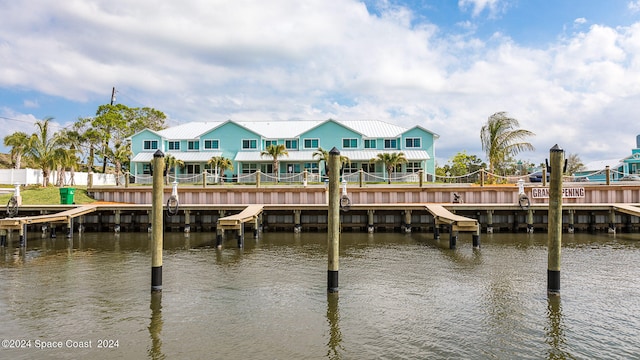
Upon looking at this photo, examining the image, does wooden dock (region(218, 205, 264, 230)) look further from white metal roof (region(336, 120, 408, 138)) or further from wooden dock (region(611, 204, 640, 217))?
white metal roof (region(336, 120, 408, 138))

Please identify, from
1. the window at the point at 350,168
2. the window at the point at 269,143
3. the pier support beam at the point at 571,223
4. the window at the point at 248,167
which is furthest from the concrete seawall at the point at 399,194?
the window at the point at 269,143

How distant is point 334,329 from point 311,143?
137 feet

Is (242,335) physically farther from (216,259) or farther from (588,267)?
(588,267)

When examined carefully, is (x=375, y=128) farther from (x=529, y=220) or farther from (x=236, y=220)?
(x=236, y=220)

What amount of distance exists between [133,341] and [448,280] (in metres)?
8.29

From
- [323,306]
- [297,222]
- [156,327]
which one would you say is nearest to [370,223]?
[297,222]

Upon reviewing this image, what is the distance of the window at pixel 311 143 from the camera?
4938cm

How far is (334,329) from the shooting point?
8.36m

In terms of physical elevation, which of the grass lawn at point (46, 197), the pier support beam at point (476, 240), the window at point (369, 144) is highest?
the window at point (369, 144)

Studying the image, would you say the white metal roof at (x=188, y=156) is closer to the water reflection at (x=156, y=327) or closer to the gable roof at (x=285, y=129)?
the gable roof at (x=285, y=129)

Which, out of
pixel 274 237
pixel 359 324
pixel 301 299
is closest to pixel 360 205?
pixel 274 237

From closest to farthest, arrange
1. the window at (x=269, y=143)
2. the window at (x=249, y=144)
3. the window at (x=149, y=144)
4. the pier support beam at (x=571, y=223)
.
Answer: the pier support beam at (x=571, y=223), the window at (x=249, y=144), the window at (x=269, y=143), the window at (x=149, y=144)

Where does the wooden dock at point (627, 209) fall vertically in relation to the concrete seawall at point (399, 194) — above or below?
below

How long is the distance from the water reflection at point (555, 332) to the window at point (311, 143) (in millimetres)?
40260
